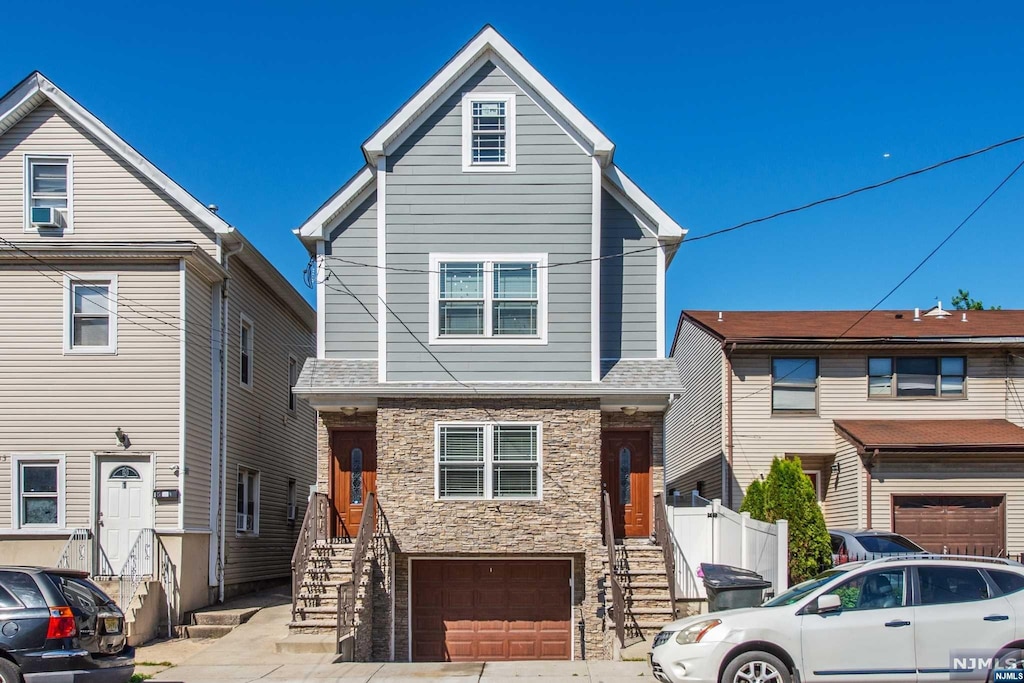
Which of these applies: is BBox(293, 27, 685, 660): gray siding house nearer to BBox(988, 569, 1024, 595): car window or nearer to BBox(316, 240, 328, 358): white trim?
BBox(316, 240, 328, 358): white trim

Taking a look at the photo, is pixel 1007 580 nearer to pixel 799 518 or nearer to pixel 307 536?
pixel 799 518

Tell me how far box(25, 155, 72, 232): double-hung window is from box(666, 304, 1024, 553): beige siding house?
14.7 m

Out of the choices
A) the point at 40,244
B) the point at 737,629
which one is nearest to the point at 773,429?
the point at 737,629

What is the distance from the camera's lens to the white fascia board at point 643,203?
2061cm

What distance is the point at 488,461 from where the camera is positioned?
64.2ft

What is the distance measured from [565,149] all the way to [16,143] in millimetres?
10357

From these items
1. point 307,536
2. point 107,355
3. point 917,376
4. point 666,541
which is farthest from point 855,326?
point 107,355

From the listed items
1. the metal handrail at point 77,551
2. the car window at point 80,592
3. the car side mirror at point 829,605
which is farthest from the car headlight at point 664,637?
the metal handrail at point 77,551

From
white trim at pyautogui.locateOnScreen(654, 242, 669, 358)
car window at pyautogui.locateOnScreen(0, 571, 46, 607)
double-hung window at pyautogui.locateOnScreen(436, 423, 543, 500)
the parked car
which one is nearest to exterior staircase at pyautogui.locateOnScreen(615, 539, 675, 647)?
double-hung window at pyautogui.locateOnScreen(436, 423, 543, 500)

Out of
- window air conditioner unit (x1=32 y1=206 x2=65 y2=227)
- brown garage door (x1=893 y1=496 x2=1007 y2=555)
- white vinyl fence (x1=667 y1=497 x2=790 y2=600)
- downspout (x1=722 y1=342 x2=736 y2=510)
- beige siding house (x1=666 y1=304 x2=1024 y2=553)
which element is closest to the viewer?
white vinyl fence (x1=667 y1=497 x2=790 y2=600)

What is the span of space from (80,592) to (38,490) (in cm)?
775

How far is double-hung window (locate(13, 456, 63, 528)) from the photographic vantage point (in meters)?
19.1

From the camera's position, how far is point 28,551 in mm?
18984

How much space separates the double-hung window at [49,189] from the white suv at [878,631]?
14.7 metres
